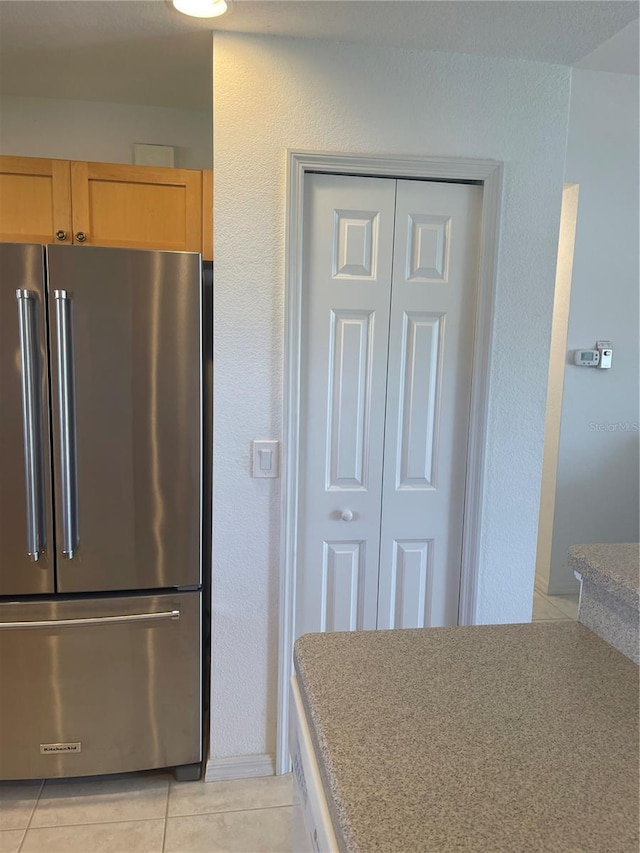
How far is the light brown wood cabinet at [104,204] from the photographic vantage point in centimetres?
203

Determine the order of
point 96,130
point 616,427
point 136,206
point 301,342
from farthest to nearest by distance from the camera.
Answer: point 616,427 → point 96,130 → point 136,206 → point 301,342

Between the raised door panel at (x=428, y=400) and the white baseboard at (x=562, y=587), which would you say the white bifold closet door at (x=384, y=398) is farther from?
the white baseboard at (x=562, y=587)

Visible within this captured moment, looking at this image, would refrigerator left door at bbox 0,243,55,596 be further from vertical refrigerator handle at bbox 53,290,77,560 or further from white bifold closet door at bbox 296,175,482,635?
white bifold closet door at bbox 296,175,482,635

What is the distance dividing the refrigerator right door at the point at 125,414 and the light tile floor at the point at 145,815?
2.46ft

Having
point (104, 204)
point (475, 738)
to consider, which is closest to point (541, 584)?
point (475, 738)

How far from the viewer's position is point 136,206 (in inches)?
82.0

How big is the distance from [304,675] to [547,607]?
2828 mm

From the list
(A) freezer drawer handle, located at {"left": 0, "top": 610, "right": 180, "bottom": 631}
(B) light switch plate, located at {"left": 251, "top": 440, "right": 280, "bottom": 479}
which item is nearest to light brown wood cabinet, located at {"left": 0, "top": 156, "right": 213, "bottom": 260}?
(B) light switch plate, located at {"left": 251, "top": 440, "right": 280, "bottom": 479}

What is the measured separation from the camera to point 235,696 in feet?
6.77

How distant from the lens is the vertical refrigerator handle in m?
1.76

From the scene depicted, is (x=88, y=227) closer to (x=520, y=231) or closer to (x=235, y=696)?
(x=520, y=231)

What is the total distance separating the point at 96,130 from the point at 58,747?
2397 mm

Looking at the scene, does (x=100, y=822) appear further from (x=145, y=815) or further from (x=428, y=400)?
(x=428, y=400)

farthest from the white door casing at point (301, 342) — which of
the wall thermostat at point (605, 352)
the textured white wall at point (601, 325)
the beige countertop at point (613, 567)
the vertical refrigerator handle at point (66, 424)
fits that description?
the wall thermostat at point (605, 352)
